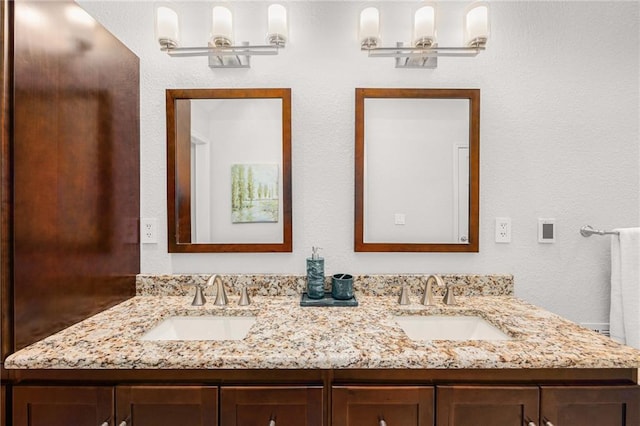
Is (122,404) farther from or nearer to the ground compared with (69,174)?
nearer to the ground

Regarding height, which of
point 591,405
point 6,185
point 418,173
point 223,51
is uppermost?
point 223,51

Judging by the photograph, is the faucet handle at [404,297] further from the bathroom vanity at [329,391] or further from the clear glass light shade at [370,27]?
the clear glass light shade at [370,27]

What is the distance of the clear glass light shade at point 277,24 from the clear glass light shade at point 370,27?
33cm

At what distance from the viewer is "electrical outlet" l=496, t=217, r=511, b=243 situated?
59.1 inches

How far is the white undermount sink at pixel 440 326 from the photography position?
1288 millimetres

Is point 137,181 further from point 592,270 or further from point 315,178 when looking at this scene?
point 592,270

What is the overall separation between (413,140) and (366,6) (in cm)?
66

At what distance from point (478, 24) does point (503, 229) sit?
89cm

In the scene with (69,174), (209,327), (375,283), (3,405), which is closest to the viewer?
(3,405)

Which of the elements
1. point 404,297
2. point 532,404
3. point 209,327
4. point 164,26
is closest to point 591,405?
point 532,404

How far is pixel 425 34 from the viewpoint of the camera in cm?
135

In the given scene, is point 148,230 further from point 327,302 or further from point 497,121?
point 497,121

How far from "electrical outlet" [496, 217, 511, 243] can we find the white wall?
31 millimetres

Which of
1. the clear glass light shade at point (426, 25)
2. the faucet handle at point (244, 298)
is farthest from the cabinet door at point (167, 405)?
the clear glass light shade at point (426, 25)
